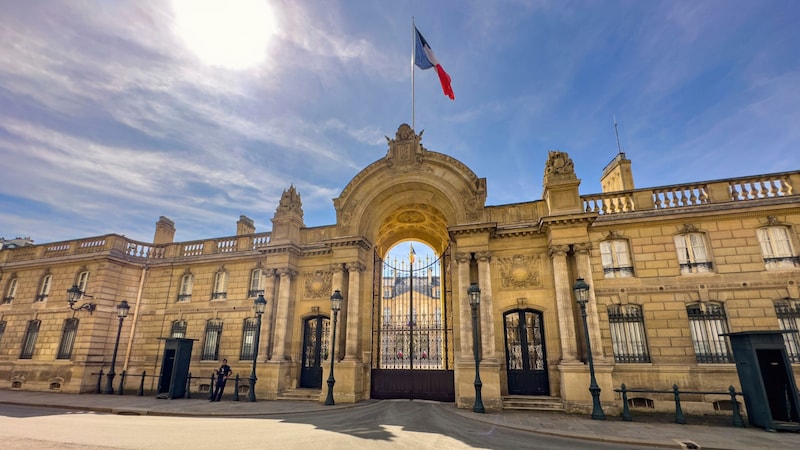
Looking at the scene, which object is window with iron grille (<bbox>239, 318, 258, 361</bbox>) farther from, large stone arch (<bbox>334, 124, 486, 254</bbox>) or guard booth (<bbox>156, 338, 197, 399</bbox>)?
large stone arch (<bbox>334, 124, 486, 254</bbox>)

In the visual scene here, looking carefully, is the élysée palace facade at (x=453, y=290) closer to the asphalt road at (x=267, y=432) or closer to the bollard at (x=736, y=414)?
the bollard at (x=736, y=414)

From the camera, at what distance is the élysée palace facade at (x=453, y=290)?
15242 mm

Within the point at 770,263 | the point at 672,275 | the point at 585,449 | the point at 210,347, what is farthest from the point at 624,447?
the point at 210,347

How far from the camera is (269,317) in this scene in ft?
65.3

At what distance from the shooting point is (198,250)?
2405 centimetres

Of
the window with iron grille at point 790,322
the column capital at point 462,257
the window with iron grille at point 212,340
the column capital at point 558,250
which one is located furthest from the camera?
the window with iron grille at point 212,340

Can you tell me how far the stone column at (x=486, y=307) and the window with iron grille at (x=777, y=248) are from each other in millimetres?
11027

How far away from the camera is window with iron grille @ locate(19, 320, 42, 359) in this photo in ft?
75.2

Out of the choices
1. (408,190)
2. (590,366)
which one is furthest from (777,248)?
(408,190)

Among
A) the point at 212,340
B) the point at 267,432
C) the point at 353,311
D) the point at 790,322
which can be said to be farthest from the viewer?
the point at 212,340

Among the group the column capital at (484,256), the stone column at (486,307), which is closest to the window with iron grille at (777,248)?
the column capital at (484,256)

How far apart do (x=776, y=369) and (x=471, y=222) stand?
11.8m

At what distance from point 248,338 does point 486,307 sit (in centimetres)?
1340

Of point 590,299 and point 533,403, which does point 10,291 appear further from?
point 590,299
